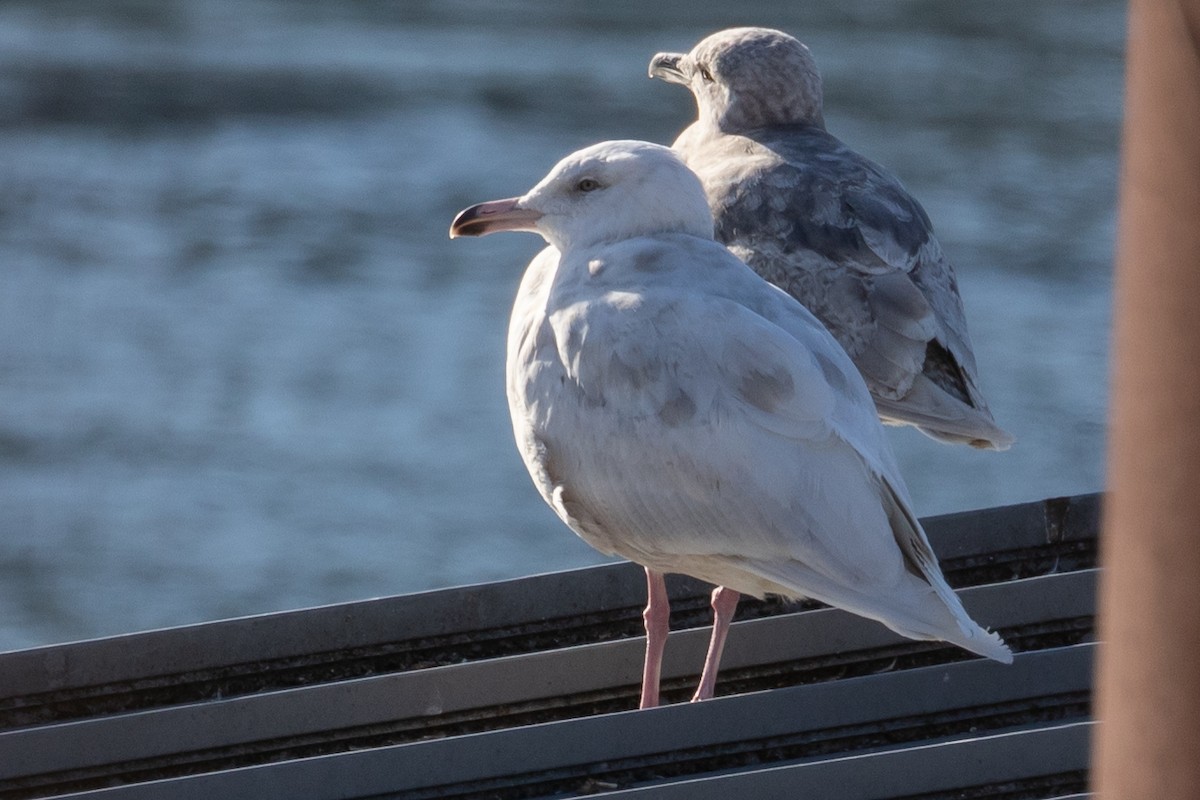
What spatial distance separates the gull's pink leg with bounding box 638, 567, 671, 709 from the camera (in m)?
2.67

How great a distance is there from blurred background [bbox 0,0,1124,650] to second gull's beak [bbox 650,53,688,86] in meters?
6.23

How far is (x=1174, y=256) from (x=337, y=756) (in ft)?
5.32

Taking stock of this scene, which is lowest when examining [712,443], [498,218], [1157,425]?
[712,443]

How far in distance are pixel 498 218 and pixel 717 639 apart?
900mm

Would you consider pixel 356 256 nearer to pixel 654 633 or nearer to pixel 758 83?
pixel 758 83

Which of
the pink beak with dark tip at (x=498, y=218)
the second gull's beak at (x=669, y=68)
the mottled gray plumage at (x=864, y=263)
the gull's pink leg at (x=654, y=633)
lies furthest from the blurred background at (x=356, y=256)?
the gull's pink leg at (x=654, y=633)

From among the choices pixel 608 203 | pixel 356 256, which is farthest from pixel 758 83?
pixel 356 256

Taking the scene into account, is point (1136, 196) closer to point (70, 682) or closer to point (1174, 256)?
point (1174, 256)

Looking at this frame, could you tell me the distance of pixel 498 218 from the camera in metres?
3.25

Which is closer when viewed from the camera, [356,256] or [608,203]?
[608,203]

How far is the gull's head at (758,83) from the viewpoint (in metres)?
4.23

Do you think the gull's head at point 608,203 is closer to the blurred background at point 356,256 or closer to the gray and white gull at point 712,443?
the gray and white gull at point 712,443

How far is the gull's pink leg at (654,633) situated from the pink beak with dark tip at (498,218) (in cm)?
66

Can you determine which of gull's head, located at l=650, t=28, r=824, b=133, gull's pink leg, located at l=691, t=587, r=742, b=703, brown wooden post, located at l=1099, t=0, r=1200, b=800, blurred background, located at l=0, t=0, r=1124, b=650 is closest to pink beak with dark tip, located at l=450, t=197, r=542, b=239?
gull's pink leg, located at l=691, t=587, r=742, b=703
